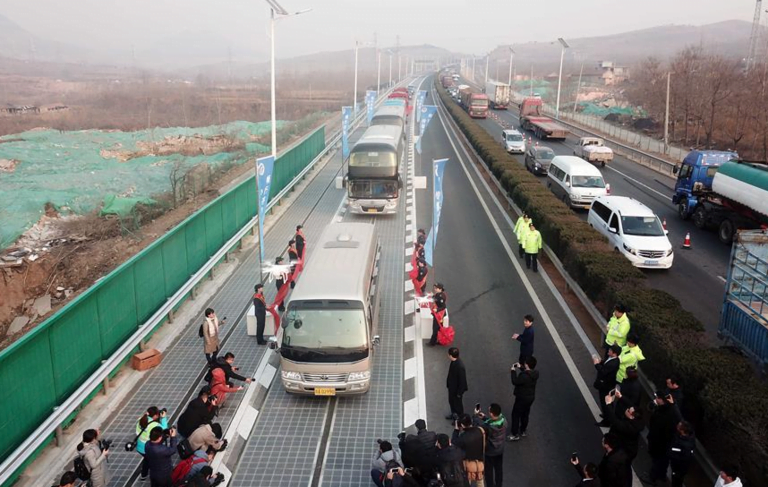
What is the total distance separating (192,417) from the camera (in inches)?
358

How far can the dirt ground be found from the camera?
60.5 ft

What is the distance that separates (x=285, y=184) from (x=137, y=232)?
680cm

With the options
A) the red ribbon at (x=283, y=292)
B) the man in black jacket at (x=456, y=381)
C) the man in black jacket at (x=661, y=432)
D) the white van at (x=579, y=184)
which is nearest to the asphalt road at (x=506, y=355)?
the man in black jacket at (x=456, y=381)

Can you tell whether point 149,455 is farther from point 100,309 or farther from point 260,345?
point 260,345

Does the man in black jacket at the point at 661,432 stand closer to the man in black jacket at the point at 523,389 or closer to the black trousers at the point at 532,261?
the man in black jacket at the point at 523,389

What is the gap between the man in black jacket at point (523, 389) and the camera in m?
9.66

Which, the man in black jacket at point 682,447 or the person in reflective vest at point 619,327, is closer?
the man in black jacket at point 682,447

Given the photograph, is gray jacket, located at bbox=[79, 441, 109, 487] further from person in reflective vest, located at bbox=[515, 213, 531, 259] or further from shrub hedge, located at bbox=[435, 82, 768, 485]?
person in reflective vest, located at bbox=[515, 213, 531, 259]

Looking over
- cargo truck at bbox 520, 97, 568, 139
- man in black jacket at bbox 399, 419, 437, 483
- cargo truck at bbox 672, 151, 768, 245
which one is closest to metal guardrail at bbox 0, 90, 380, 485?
man in black jacket at bbox 399, 419, 437, 483

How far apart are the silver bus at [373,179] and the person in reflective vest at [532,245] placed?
22.3 feet

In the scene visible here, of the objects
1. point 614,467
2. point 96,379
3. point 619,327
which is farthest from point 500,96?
point 614,467

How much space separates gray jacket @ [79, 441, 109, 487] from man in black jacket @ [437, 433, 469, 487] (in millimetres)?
4624

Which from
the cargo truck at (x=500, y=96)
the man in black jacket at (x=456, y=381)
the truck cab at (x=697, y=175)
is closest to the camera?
the man in black jacket at (x=456, y=381)

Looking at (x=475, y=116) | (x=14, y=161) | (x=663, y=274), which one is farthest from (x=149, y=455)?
(x=475, y=116)
